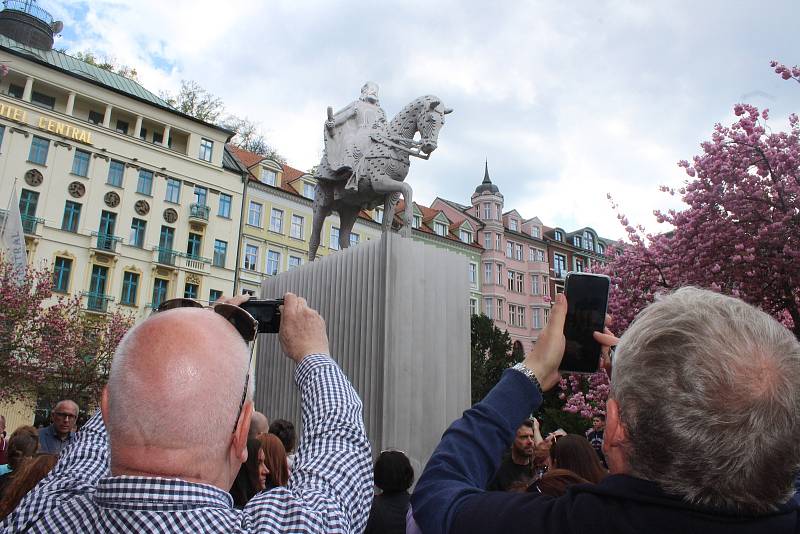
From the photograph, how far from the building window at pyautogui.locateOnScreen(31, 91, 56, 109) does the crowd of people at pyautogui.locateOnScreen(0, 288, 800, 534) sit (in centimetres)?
3393

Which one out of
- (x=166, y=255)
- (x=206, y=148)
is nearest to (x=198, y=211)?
(x=166, y=255)

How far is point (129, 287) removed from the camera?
30.7 metres

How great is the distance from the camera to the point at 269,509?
1176 millimetres

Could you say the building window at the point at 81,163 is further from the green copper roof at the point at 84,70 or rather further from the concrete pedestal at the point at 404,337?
the concrete pedestal at the point at 404,337

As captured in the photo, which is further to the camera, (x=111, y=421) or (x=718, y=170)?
(x=718, y=170)

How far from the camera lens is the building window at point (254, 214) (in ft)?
115

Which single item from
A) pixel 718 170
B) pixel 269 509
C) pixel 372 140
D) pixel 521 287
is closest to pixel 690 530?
pixel 269 509

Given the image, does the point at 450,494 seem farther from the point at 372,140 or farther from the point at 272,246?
the point at 272,246

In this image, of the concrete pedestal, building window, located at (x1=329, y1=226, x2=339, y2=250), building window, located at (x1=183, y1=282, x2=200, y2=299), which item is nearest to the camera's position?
the concrete pedestal

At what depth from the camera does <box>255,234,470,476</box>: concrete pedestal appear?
22.2 ft

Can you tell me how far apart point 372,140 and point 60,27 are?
120 feet

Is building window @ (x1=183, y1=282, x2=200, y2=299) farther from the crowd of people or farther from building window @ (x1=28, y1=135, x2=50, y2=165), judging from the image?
the crowd of people

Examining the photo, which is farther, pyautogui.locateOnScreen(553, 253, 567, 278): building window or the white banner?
pyautogui.locateOnScreen(553, 253, 567, 278): building window

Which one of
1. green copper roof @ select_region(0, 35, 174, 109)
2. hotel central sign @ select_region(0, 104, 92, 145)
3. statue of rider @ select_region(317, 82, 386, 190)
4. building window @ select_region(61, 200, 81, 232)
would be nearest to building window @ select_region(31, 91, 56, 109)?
hotel central sign @ select_region(0, 104, 92, 145)
